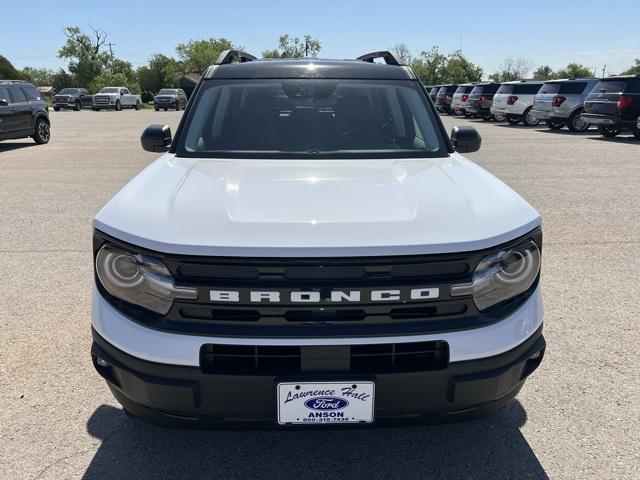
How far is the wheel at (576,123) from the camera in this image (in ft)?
66.1

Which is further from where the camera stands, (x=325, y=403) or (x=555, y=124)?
(x=555, y=124)

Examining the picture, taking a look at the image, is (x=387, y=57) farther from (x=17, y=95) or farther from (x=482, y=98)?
(x=482, y=98)

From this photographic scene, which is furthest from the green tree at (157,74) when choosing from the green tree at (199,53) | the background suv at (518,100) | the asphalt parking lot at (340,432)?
the asphalt parking lot at (340,432)

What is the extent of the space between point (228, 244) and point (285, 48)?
4377 inches

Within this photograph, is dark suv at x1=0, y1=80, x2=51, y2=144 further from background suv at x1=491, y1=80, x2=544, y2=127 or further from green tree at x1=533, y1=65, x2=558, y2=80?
green tree at x1=533, y1=65, x2=558, y2=80

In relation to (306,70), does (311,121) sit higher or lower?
lower

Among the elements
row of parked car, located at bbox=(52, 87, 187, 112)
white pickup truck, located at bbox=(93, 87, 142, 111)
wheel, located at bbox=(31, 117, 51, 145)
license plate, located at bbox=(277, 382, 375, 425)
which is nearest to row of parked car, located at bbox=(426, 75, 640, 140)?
wheel, located at bbox=(31, 117, 51, 145)

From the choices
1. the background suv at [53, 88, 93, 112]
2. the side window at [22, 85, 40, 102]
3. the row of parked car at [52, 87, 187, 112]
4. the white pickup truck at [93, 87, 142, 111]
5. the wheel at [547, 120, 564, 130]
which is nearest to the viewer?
the side window at [22, 85, 40, 102]

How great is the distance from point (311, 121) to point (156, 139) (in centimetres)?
108

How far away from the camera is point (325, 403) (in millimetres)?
2051

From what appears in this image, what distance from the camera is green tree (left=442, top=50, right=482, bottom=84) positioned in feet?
260

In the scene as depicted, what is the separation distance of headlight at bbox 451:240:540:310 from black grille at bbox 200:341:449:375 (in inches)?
9.2

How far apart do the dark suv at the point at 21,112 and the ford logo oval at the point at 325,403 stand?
14899mm

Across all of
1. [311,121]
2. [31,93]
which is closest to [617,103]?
[311,121]
